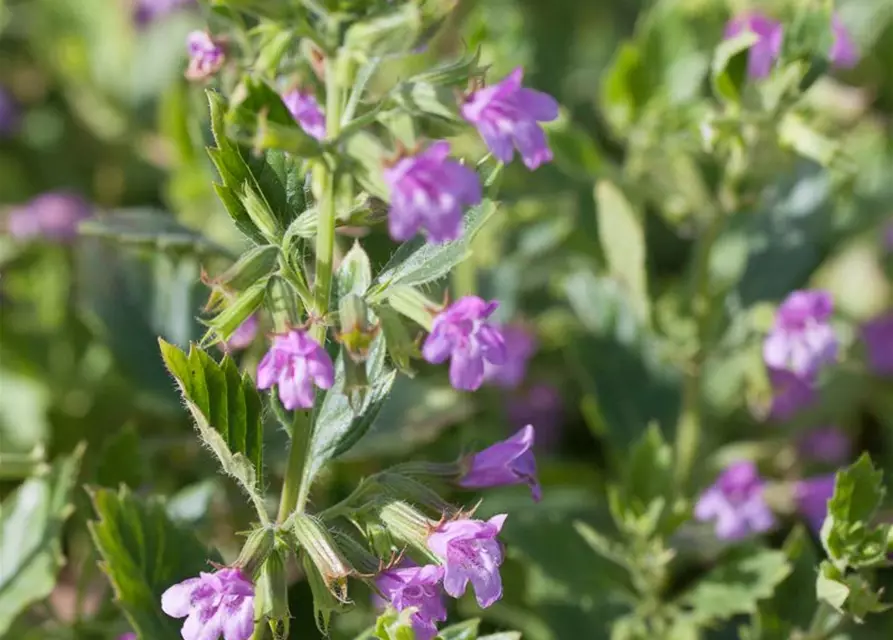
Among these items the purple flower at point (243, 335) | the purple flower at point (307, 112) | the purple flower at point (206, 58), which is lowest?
the purple flower at point (243, 335)

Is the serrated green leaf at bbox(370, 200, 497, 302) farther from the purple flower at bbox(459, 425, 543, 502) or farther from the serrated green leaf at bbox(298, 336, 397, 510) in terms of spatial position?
the purple flower at bbox(459, 425, 543, 502)

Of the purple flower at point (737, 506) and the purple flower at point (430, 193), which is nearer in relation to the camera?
the purple flower at point (430, 193)

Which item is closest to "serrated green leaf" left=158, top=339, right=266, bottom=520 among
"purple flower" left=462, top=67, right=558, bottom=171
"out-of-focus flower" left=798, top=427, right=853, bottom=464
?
"purple flower" left=462, top=67, right=558, bottom=171

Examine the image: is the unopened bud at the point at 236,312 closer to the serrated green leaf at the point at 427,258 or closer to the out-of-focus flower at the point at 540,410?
the serrated green leaf at the point at 427,258

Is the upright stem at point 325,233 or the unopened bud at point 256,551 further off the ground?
the upright stem at point 325,233

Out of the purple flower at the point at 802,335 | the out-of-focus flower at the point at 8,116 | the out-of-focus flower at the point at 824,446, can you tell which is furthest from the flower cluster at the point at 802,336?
the out-of-focus flower at the point at 8,116

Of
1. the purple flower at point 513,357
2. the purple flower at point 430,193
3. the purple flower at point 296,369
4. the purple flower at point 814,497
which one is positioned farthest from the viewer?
the purple flower at point 513,357

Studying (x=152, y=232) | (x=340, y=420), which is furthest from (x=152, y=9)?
(x=340, y=420)

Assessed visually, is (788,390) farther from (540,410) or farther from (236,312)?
(236,312)

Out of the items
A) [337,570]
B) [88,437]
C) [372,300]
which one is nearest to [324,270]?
[372,300]
